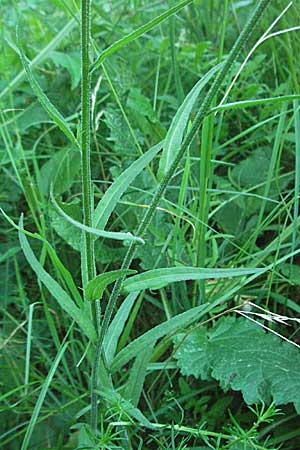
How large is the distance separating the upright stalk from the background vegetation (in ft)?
0.09

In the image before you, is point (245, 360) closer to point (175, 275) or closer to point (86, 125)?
point (175, 275)

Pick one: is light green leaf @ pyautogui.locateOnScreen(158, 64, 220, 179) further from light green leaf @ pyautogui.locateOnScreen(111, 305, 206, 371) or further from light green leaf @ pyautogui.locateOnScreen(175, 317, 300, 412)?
light green leaf @ pyautogui.locateOnScreen(175, 317, 300, 412)

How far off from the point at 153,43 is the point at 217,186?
55cm

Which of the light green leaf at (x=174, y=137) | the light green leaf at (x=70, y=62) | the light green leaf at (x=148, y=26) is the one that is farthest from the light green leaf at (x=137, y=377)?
the light green leaf at (x=70, y=62)

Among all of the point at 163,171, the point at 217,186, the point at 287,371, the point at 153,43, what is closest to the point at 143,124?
the point at 217,186

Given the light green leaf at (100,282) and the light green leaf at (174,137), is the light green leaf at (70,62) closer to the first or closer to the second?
the light green leaf at (174,137)

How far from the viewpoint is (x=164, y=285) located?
0.93 metres

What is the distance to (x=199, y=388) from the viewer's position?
3.52 feet

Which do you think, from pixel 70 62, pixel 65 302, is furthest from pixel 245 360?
pixel 70 62

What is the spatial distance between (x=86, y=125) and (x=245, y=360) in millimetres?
461

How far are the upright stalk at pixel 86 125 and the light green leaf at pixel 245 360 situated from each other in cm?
26

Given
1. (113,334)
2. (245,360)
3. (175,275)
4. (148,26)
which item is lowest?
(245,360)

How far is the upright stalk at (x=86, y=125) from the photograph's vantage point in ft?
2.29

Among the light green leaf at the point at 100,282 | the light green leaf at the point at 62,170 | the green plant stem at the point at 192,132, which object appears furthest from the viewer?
the light green leaf at the point at 62,170
